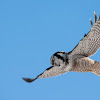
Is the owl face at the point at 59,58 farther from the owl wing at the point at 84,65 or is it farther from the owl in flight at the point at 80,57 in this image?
the owl wing at the point at 84,65

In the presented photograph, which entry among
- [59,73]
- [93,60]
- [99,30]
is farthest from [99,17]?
[59,73]

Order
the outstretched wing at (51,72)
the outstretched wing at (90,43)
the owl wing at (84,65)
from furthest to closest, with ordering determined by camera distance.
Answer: the outstretched wing at (51,72), the owl wing at (84,65), the outstretched wing at (90,43)

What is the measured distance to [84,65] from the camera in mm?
4652

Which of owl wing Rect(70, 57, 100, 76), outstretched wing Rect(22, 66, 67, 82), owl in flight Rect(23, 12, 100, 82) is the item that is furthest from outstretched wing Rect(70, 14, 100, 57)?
outstretched wing Rect(22, 66, 67, 82)

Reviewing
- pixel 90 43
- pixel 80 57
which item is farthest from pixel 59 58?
pixel 90 43

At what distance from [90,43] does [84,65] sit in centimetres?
44

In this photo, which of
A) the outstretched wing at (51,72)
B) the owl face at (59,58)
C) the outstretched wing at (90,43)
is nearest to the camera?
the outstretched wing at (90,43)

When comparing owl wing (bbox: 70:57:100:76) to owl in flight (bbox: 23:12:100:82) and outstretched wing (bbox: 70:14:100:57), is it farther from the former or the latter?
outstretched wing (bbox: 70:14:100:57)

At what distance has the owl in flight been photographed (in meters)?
4.45

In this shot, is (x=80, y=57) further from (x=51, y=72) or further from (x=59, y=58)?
(x=51, y=72)

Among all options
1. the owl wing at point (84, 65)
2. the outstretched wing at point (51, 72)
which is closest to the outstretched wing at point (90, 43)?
the owl wing at point (84, 65)

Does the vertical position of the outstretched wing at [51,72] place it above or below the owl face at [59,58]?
below

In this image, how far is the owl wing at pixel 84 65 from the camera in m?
4.63

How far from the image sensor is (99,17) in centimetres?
427
